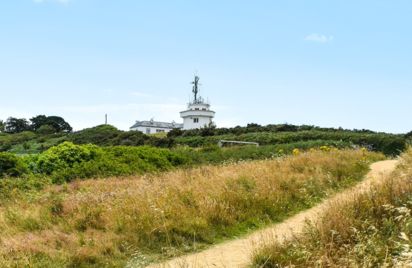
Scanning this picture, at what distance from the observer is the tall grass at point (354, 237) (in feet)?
14.9

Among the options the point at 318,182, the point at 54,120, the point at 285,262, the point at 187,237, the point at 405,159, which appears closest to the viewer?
the point at 285,262

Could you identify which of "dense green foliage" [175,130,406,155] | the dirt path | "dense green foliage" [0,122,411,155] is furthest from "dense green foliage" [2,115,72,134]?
the dirt path

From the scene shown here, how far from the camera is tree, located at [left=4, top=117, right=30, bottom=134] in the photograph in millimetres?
83006

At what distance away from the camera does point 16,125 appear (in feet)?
275

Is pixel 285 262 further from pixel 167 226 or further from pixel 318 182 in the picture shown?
pixel 318 182

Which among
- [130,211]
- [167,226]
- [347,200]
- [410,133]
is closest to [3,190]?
[130,211]

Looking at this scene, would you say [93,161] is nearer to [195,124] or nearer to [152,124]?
[195,124]

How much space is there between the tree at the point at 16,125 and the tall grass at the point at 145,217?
254ft

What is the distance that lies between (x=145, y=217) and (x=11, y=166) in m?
11.0

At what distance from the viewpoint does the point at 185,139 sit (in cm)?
4112

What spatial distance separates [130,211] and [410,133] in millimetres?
28820

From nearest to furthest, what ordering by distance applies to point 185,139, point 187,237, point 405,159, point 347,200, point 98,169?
point 347,200, point 187,237, point 405,159, point 98,169, point 185,139

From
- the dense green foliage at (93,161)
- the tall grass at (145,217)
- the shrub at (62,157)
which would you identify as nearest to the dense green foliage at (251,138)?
the dense green foliage at (93,161)

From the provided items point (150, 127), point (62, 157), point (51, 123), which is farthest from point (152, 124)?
point (62, 157)
